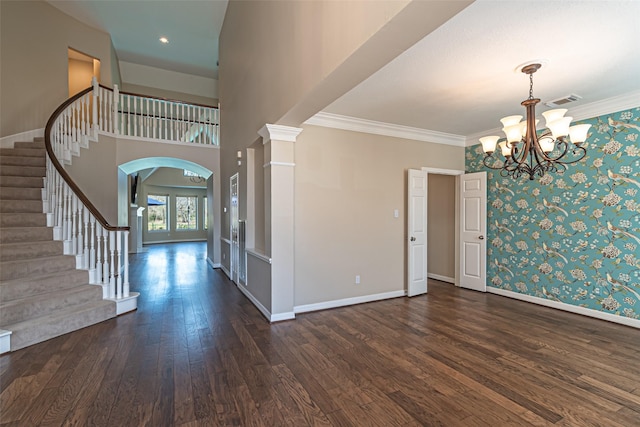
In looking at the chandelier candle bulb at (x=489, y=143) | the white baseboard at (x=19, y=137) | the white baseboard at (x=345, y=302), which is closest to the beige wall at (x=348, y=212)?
the white baseboard at (x=345, y=302)

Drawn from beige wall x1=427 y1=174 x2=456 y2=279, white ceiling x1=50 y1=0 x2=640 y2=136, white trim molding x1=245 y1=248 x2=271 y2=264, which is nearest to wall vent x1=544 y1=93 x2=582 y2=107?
white ceiling x1=50 y1=0 x2=640 y2=136

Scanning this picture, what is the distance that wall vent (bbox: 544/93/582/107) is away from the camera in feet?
11.2

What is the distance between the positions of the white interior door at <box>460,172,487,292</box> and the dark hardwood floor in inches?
46.1

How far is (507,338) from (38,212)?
645 cm

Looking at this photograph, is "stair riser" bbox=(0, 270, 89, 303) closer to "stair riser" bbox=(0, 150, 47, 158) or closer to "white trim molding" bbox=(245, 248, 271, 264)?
"white trim molding" bbox=(245, 248, 271, 264)

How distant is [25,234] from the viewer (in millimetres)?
3662

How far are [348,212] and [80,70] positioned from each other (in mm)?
7994

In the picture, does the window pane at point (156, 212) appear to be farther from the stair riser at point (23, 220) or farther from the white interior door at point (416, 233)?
the white interior door at point (416, 233)

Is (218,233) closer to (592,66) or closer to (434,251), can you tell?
(434,251)

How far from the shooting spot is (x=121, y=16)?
661 centimetres

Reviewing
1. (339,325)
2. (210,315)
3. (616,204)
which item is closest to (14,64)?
(210,315)

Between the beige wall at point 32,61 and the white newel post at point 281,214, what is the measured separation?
5446 mm

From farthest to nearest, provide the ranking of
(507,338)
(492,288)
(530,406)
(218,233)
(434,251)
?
(218,233), (434,251), (492,288), (507,338), (530,406)

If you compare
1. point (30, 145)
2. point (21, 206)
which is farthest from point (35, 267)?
point (30, 145)
